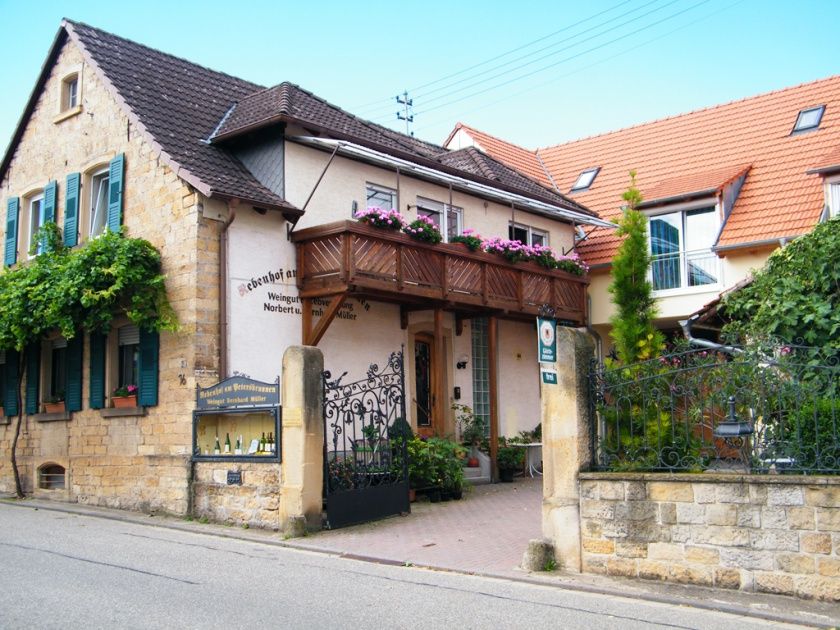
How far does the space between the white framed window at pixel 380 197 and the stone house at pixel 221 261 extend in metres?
→ 0.05

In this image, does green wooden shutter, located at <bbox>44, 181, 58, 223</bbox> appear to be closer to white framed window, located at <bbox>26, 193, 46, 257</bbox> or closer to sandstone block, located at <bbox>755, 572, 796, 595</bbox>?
white framed window, located at <bbox>26, 193, 46, 257</bbox>

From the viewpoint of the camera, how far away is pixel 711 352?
29.8 ft

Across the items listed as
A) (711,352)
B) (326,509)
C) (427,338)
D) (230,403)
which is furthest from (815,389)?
(427,338)

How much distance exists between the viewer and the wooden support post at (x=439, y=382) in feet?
55.7

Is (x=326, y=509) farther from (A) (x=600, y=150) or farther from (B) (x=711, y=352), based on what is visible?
(A) (x=600, y=150)

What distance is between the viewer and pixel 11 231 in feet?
61.8

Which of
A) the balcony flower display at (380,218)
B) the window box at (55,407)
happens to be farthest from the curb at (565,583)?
the balcony flower display at (380,218)

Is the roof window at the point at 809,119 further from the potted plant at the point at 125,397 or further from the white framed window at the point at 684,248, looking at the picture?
the potted plant at the point at 125,397

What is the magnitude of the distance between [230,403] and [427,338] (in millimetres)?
6797

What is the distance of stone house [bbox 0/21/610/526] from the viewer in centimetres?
1418

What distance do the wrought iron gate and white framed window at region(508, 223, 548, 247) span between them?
27.9ft

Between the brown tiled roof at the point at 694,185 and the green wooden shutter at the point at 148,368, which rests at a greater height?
the brown tiled roof at the point at 694,185

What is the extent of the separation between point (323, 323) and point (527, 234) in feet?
25.9

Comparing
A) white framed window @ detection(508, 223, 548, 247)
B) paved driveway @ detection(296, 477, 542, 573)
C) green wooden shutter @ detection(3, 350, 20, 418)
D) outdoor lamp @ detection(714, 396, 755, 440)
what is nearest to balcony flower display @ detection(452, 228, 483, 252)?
white framed window @ detection(508, 223, 548, 247)
